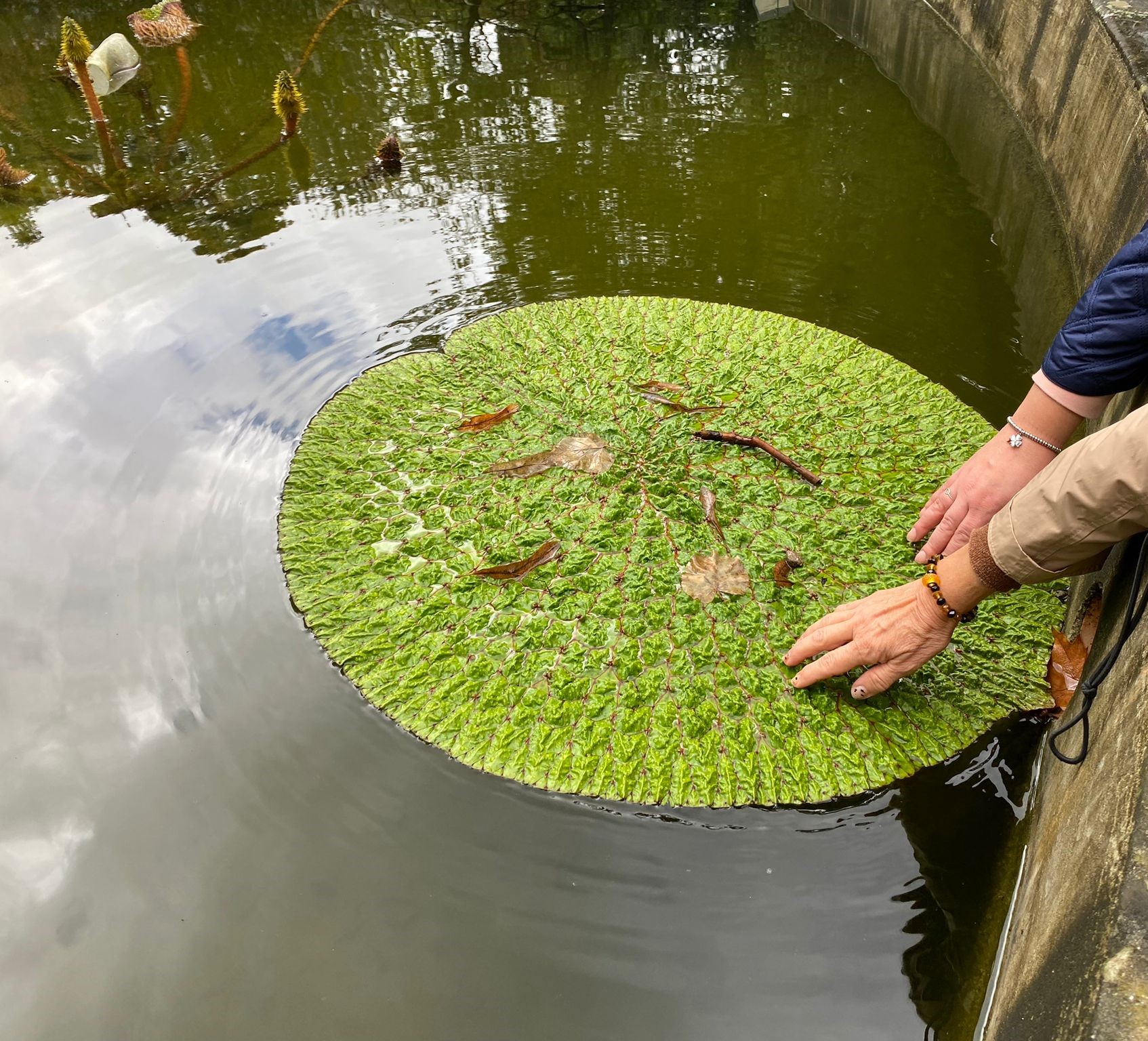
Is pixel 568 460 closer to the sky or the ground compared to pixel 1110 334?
closer to the ground

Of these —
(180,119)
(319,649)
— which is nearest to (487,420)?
(319,649)

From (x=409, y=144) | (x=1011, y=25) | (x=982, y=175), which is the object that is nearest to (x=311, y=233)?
(x=409, y=144)

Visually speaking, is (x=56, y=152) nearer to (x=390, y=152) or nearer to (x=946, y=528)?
(x=390, y=152)

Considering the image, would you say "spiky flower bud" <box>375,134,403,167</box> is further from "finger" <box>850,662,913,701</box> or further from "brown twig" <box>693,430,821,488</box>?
"finger" <box>850,662,913,701</box>

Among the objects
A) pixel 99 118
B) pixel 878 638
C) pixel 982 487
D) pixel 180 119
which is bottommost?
pixel 878 638

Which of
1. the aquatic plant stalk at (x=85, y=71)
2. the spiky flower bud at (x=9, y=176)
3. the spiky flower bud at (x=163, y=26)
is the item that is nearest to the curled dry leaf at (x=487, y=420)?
the aquatic plant stalk at (x=85, y=71)

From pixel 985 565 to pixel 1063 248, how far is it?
2660 mm

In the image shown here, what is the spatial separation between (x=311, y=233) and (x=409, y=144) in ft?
3.59

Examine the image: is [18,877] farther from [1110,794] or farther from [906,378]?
[906,378]

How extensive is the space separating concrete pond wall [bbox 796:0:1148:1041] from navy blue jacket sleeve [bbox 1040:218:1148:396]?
20 cm

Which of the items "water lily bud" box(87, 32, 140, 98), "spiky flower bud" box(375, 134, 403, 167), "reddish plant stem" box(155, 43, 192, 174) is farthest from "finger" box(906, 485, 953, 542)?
"water lily bud" box(87, 32, 140, 98)

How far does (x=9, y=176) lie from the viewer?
388cm

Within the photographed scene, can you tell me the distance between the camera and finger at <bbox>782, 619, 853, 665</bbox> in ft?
5.27

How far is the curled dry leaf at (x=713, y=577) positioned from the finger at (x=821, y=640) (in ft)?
0.71
